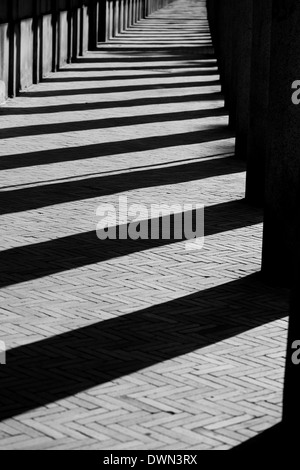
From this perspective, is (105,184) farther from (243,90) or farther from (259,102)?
(243,90)

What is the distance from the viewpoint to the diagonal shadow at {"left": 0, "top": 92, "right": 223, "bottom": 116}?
71.1 feet

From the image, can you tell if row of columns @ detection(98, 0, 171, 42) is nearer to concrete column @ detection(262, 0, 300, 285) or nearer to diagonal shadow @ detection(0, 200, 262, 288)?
diagonal shadow @ detection(0, 200, 262, 288)

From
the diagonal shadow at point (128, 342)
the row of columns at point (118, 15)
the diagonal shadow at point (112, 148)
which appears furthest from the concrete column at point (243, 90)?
the row of columns at point (118, 15)

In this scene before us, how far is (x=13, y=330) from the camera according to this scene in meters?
8.02

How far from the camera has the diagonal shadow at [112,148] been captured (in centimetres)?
1594

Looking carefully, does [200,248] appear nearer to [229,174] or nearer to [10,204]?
[10,204]

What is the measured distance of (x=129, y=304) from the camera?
883 cm

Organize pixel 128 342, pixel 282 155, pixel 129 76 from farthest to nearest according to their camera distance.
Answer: pixel 129 76
pixel 282 155
pixel 128 342

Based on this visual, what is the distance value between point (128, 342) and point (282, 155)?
281 centimetres

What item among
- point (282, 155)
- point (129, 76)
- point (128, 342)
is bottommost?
point (128, 342)

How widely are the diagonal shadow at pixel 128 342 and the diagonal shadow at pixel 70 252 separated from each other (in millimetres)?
1458

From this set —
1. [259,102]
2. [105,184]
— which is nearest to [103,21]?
[105,184]
